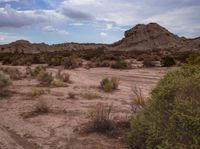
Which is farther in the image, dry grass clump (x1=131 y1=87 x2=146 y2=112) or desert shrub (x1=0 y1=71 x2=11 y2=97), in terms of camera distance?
desert shrub (x1=0 y1=71 x2=11 y2=97)

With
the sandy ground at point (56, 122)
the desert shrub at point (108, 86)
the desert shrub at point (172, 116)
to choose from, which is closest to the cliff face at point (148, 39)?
the desert shrub at point (108, 86)

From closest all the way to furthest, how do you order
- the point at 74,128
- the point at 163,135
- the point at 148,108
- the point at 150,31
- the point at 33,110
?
1. the point at 163,135
2. the point at 148,108
3. the point at 74,128
4. the point at 33,110
5. the point at 150,31

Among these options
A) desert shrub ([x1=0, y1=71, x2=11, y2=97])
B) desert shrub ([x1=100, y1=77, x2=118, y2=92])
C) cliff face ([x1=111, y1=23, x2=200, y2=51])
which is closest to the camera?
desert shrub ([x1=0, y1=71, x2=11, y2=97])

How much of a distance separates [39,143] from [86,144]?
120 cm

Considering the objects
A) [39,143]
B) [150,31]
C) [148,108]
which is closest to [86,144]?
[39,143]

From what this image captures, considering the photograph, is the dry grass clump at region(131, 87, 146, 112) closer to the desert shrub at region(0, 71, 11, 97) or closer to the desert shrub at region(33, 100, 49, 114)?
the desert shrub at region(33, 100, 49, 114)

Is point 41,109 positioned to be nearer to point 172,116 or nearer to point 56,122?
point 56,122

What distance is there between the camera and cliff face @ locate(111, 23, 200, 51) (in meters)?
115

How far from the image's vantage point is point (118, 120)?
11742 millimetres

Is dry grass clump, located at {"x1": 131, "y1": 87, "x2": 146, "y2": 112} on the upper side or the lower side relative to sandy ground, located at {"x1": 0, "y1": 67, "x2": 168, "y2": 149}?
upper

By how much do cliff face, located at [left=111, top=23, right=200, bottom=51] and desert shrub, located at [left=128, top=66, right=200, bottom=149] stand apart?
105 metres

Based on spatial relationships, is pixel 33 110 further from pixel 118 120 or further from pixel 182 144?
pixel 182 144

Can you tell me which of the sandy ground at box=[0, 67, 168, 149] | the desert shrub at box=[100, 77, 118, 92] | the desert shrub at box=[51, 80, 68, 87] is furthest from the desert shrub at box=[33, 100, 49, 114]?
the desert shrub at box=[51, 80, 68, 87]

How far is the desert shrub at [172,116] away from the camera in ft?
22.1
